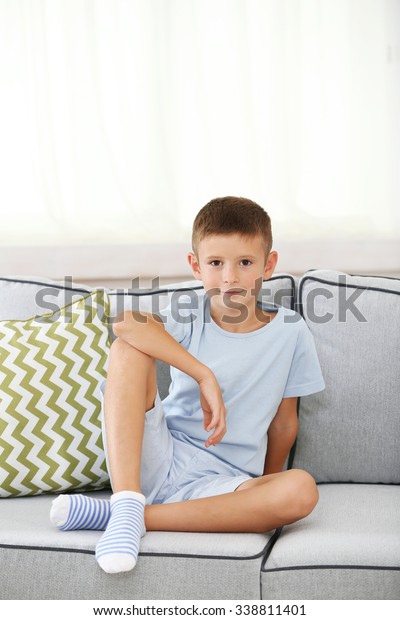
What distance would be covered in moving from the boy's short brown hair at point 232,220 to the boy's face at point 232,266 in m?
0.01

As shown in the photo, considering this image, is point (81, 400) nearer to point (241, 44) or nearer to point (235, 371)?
point (235, 371)

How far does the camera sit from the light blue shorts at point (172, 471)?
4.86 ft

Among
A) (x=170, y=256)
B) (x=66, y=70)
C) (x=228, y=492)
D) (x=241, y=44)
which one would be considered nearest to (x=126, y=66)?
(x=66, y=70)

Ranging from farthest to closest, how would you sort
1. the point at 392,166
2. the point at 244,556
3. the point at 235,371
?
1. the point at 392,166
2. the point at 235,371
3. the point at 244,556

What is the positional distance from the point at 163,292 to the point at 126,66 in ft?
2.53

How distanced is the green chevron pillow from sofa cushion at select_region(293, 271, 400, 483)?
0.46 metres

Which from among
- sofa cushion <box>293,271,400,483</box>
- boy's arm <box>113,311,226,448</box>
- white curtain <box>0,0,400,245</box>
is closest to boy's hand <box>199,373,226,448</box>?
boy's arm <box>113,311,226,448</box>

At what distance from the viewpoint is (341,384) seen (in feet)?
5.56

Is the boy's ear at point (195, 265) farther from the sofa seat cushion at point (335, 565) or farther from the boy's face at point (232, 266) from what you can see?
the sofa seat cushion at point (335, 565)

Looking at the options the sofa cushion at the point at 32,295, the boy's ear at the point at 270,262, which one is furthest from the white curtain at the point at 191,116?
the boy's ear at the point at 270,262

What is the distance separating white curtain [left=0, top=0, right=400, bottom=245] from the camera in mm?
2170

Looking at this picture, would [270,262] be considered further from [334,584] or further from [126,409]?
[334,584]

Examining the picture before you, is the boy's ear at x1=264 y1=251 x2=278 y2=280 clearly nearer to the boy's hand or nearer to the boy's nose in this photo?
the boy's nose

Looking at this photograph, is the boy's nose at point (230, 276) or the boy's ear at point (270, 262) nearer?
the boy's nose at point (230, 276)
